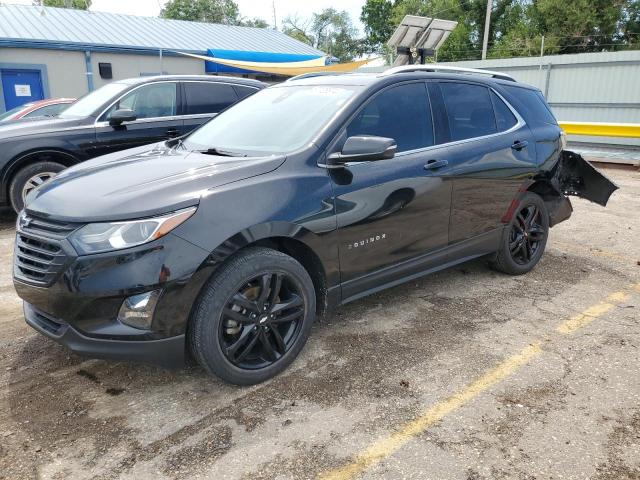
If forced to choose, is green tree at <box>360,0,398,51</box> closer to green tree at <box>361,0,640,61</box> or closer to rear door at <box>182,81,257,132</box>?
green tree at <box>361,0,640,61</box>

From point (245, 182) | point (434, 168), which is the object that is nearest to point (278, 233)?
point (245, 182)

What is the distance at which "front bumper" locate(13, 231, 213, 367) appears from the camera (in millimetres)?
2525

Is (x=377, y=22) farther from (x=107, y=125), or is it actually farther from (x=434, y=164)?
(x=434, y=164)

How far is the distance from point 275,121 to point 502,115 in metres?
2.11

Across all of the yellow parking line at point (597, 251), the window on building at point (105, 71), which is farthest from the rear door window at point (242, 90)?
the window on building at point (105, 71)

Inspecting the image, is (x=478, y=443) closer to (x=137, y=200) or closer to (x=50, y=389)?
(x=137, y=200)

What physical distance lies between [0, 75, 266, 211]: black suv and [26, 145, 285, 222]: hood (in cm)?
350

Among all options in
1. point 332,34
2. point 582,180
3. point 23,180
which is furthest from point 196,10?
point 582,180

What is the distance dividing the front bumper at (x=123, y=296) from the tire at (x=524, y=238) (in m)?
3.03

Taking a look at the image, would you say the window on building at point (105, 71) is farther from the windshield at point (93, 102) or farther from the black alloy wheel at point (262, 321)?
the black alloy wheel at point (262, 321)

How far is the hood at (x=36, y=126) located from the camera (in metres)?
6.27

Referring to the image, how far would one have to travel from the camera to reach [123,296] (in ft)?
8.34

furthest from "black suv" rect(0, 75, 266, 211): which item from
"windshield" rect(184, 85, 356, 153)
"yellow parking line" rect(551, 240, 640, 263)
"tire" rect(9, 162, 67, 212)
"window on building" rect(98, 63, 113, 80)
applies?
"window on building" rect(98, 63, 113, 80)

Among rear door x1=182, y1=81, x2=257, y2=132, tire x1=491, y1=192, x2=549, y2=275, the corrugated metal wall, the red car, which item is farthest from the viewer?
the corrugated metal wall
